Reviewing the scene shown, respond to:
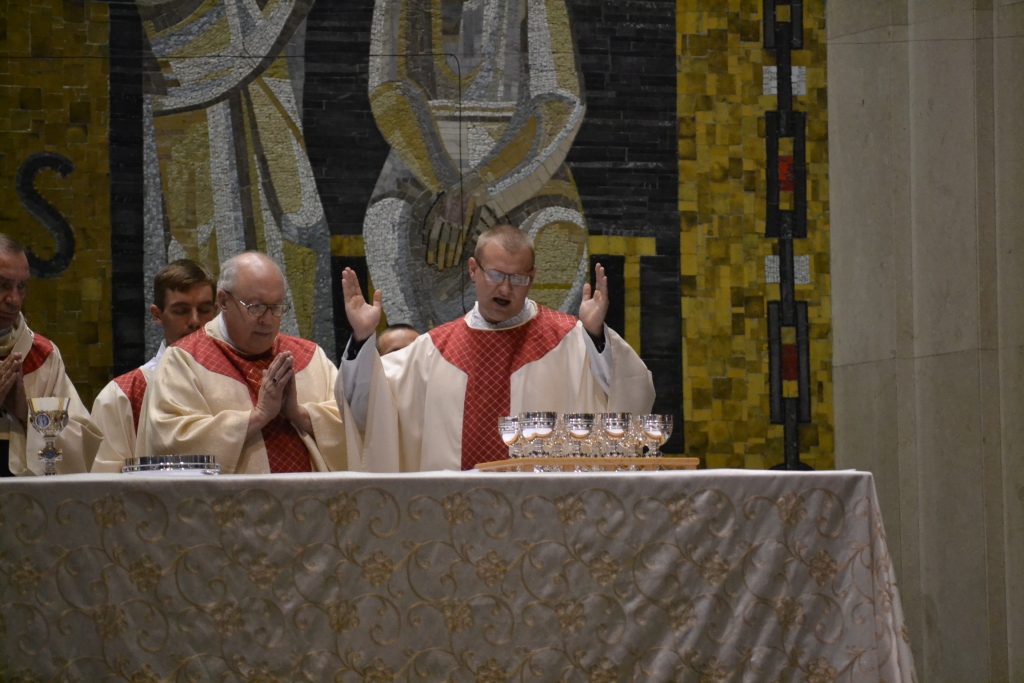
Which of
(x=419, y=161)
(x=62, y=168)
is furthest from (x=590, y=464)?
(x=62, y=168)

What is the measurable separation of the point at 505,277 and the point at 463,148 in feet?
5.57

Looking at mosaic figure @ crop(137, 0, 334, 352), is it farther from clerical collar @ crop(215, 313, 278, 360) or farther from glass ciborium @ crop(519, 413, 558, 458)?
glass ciborium @ crop(519, 413, 558, 458)

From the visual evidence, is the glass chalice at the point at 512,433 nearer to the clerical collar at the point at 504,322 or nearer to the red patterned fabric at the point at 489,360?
the red patterned fabric at the point at 489,360

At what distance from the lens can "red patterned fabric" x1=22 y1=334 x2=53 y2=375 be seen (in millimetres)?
5000

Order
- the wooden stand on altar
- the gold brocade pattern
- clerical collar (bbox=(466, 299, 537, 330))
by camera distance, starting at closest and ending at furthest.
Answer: the gold brocade pattern
the wooden stand on altar
clerical collar (bbox=(466, 299, 537, 330))

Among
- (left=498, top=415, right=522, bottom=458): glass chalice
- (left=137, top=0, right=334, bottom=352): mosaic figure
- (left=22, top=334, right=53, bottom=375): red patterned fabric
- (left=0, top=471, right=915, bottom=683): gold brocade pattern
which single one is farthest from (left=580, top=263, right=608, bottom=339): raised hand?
(left=137, top=0, right=334, bottom=352): mosaic figure

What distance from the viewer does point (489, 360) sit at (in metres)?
5.26

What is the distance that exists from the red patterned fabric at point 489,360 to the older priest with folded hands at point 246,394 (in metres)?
0.44

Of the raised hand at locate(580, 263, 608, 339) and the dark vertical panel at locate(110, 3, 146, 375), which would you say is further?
the dark vertical panel at locate(110, 3, 146, 375)

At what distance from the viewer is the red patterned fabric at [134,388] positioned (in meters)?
5.41

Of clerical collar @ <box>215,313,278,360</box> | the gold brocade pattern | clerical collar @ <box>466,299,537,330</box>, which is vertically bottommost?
the gold brocade pattern

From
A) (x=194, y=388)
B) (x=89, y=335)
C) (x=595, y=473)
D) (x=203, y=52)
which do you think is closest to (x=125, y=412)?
(x=194, y=388)

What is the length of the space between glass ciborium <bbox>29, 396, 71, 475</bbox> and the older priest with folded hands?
2.61 feet

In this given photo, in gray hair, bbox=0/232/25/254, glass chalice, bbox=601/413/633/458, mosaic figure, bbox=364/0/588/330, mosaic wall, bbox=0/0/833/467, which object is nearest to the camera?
glass chalice, bbox=601/413/633/458
